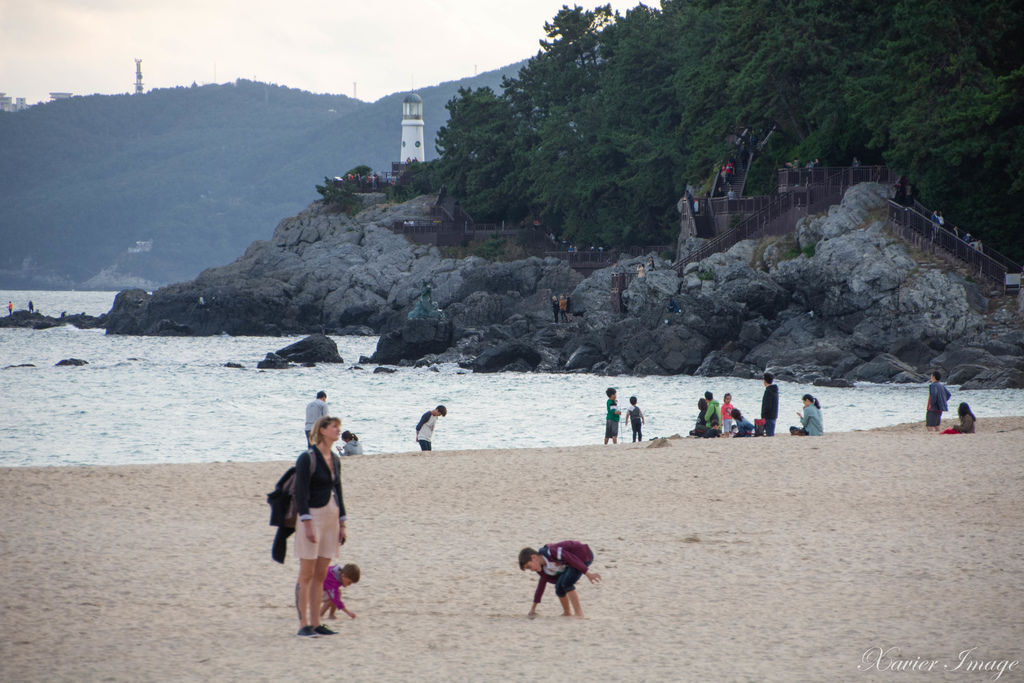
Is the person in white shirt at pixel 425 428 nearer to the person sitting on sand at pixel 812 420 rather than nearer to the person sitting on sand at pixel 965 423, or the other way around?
the person sitting on sand at pixel 812 420

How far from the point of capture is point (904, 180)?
4478 centimetres

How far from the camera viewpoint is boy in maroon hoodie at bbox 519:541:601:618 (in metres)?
9.59

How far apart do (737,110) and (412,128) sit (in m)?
62.7

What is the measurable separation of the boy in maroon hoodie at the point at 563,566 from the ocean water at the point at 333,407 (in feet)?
45.6

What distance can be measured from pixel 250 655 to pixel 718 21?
57.6m

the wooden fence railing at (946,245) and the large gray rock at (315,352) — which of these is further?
the large gray rock at (315,352)

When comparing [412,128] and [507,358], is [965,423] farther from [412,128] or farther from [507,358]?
[412,128]

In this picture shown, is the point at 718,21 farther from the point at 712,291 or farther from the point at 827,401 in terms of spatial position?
the point at 827,401

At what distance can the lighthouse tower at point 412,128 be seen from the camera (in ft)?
347

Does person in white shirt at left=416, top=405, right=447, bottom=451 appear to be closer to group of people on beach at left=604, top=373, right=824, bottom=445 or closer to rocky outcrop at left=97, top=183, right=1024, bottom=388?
group of people on beach at left=604, top=373, right=824, bottom=445

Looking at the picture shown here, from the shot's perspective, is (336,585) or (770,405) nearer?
(336,585)

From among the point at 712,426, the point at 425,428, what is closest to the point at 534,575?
the point at 425,428

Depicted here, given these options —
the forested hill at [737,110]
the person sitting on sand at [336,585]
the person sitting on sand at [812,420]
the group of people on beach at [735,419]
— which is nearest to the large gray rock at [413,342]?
the forested hill at [737,110]

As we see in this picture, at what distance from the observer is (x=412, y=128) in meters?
109
